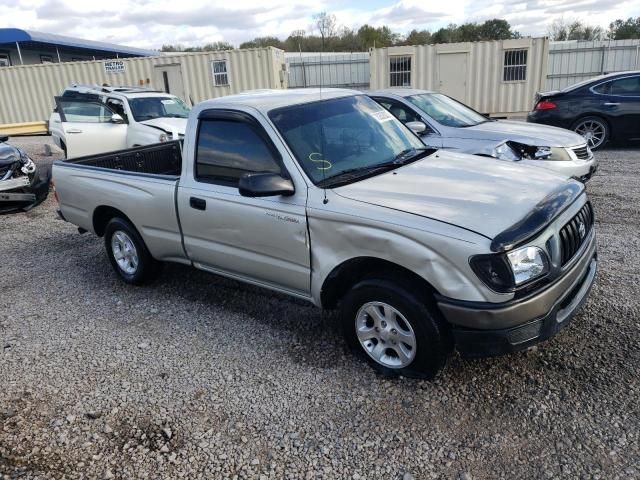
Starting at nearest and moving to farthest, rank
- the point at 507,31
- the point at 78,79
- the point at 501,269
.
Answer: the point at 501,269, the point at 78,79, the point at 507,31

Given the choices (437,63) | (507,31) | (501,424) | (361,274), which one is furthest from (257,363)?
(507,31)

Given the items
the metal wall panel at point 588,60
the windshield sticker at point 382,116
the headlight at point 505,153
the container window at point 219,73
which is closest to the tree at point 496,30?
the metal wall panel at point 588,60

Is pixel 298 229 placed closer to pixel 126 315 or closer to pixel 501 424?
pixel 501 424

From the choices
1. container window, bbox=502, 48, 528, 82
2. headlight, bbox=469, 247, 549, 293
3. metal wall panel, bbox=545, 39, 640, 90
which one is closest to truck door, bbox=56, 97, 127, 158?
headlight, bbox=469, 247, 549, 293

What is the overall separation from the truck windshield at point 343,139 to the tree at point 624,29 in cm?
3909

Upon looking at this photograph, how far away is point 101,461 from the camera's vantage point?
283 centimetres

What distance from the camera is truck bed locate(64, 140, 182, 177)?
223 inches

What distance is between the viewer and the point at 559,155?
6.64 meters

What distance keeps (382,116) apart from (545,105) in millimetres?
7831

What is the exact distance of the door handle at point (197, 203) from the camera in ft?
13.1

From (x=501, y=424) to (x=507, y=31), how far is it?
139 ft

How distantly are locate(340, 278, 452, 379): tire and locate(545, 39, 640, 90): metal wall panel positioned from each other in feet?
70.8

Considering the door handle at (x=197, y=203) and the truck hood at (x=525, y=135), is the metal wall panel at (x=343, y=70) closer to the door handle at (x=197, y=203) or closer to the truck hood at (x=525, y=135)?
the truck hood at (x=525, y=135)

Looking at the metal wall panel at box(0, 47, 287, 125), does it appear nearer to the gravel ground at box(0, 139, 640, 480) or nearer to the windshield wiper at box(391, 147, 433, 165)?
the windshield wiper at box(391, 147, 433, 165)
